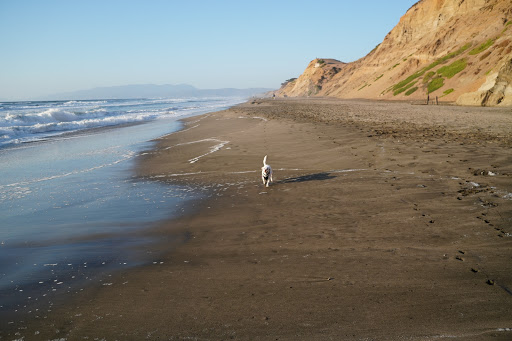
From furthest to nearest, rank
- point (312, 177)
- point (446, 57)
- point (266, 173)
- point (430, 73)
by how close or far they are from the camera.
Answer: point (446, 57), point (430, 73), point (312, 177), point (266, 173)

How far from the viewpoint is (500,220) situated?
5.96m

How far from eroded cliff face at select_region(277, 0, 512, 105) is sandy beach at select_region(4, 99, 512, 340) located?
79.6ft

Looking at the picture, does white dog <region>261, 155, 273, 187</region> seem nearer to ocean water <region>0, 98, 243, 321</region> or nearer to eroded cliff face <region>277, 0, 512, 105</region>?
ocean water <region>0, 98, 243, 321</region>

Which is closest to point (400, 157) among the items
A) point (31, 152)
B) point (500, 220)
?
point (500, 220)

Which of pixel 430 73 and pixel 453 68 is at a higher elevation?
pixel 453 68

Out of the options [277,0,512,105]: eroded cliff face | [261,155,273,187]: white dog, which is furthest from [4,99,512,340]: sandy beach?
[277,0,512,105]: eroded cliff face

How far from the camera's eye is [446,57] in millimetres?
47375

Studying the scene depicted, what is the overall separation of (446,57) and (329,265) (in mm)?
51393

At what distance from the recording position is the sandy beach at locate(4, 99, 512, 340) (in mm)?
3746

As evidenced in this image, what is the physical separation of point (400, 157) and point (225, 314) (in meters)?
8.97

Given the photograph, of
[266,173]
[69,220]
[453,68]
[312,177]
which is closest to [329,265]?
[266,173]

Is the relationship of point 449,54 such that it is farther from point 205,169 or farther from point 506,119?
point 205,169

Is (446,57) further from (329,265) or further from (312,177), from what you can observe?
(329,265)

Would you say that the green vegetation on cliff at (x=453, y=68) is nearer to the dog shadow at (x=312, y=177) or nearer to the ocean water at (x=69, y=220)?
the dog shadow at (x=312, y=177)
